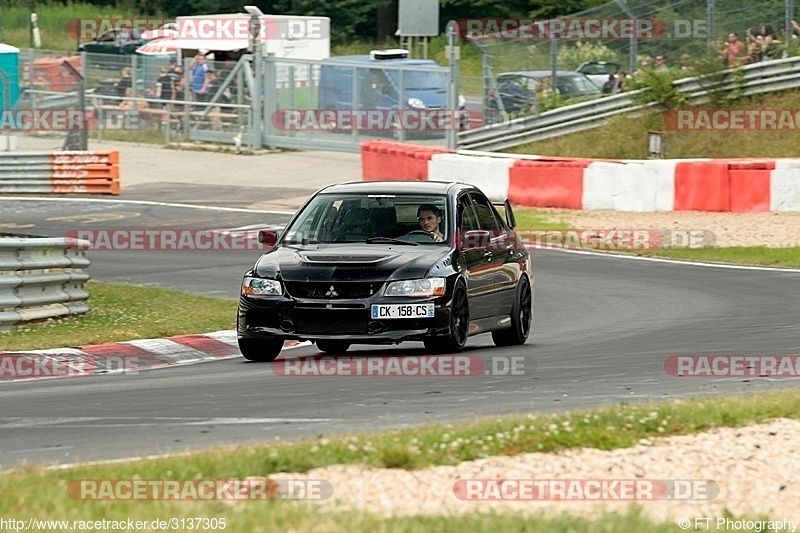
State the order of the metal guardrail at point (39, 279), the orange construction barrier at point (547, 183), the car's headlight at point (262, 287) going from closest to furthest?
the car's headlight at point (262, 287)
the metal guardrail at point (39, 279)
the orange construction barrier at point (547, 183)

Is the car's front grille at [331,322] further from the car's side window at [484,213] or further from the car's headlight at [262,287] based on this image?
the car's side window at [484,213]

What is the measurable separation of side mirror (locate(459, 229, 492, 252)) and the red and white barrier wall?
38.0 ft

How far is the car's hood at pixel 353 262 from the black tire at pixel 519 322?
Result: 139 cm

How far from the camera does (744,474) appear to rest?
7320 millimetres

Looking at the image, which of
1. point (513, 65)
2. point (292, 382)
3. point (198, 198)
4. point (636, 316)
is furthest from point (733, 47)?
point (292, 382)

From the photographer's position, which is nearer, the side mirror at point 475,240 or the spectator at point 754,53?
the side mirror at point 475,240

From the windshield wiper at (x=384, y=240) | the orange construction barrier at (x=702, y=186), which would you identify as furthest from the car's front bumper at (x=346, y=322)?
the orange construction barrier at (x=702, y=186)

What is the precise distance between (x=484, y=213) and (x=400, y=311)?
2307 mm

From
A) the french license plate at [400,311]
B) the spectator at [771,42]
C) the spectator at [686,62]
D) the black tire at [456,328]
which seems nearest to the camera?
the french license plate at [400,311]

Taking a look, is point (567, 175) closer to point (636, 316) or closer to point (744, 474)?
point (636, 316)

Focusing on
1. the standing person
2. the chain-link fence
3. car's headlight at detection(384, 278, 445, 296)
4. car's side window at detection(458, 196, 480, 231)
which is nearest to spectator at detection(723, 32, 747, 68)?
the chain-link fence

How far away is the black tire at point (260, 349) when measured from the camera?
40.7ft

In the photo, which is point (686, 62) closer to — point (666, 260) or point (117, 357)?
point (666, 260)

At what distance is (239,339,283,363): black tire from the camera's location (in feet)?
40.7
